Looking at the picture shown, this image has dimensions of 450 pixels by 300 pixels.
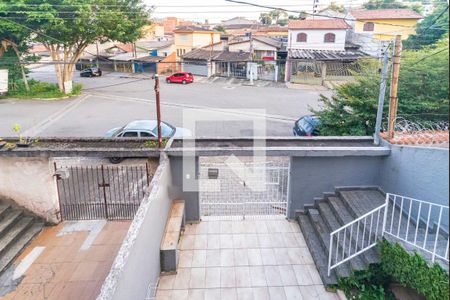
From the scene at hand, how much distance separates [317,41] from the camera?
1174 inches

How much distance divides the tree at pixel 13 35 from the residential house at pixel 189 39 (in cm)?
1549

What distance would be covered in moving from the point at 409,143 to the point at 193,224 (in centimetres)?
478

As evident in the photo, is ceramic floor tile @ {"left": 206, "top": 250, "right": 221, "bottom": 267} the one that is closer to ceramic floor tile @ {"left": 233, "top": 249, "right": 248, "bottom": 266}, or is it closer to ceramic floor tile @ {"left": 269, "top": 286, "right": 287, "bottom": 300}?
ceramic floor tile @ {"left": 233, "top": 249, "right": 248, "bottom": 266}


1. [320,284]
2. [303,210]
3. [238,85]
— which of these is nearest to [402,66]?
[303,210]

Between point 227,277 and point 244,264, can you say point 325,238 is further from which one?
point 227,277

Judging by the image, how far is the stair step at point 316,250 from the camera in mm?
5684

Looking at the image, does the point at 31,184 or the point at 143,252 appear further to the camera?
the point at 31,184

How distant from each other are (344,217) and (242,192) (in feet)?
10.1

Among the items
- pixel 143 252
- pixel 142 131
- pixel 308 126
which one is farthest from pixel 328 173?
pixel 142 131

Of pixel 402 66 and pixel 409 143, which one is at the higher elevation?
pixel 402 66

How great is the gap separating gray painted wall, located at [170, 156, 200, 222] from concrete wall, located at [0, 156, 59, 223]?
2.71 metres

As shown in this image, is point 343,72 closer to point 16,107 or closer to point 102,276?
point 16,107

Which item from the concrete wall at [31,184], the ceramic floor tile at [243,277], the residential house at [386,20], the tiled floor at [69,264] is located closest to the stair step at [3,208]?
the concrete wall at [31,184]

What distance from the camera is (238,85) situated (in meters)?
27.6
